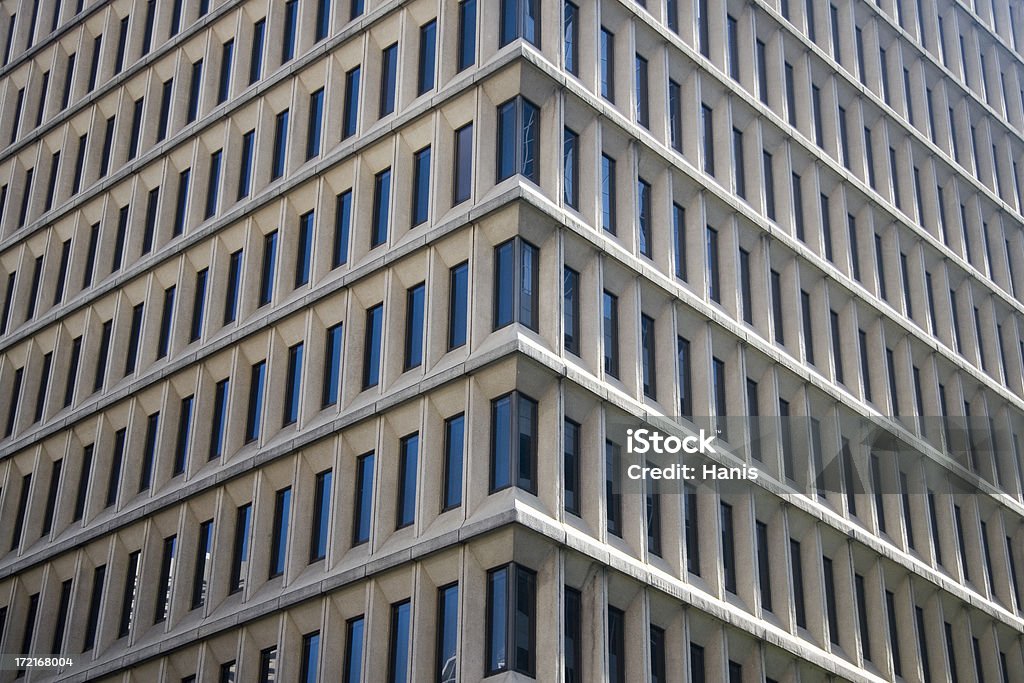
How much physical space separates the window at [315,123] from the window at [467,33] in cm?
480

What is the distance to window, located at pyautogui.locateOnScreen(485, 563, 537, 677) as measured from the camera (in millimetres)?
30047

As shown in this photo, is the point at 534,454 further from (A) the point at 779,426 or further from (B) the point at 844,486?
(B) the point at 844,486

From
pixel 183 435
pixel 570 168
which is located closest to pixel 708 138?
pixel 570 168

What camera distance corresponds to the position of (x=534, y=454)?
32.2 meters

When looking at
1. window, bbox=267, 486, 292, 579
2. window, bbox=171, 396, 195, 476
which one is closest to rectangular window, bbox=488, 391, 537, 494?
window, bbox=267, 486, 292, 579

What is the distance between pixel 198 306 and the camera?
41.7 meters

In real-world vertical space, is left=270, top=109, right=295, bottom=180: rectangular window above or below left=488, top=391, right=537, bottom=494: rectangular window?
above

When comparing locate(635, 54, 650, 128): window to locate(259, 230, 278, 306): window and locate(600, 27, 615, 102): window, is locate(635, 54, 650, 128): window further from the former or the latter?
locate(259, 230, 278, 306): window

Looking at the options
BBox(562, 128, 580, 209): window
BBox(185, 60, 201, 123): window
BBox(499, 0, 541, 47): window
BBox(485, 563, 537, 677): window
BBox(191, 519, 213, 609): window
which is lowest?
BBox(485, 563, 537, 677): window

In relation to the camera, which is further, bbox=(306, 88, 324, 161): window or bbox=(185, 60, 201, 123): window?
bbox=(185, 60, 201, 123): window

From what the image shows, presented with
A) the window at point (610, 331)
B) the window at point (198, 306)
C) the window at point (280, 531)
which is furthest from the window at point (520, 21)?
the window at point (280, 531)

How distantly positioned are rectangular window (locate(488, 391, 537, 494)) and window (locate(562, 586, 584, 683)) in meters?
2.23

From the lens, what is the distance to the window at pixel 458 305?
33.9 m

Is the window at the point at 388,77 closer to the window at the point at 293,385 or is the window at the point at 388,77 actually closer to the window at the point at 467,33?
the window at the point at 467,33
